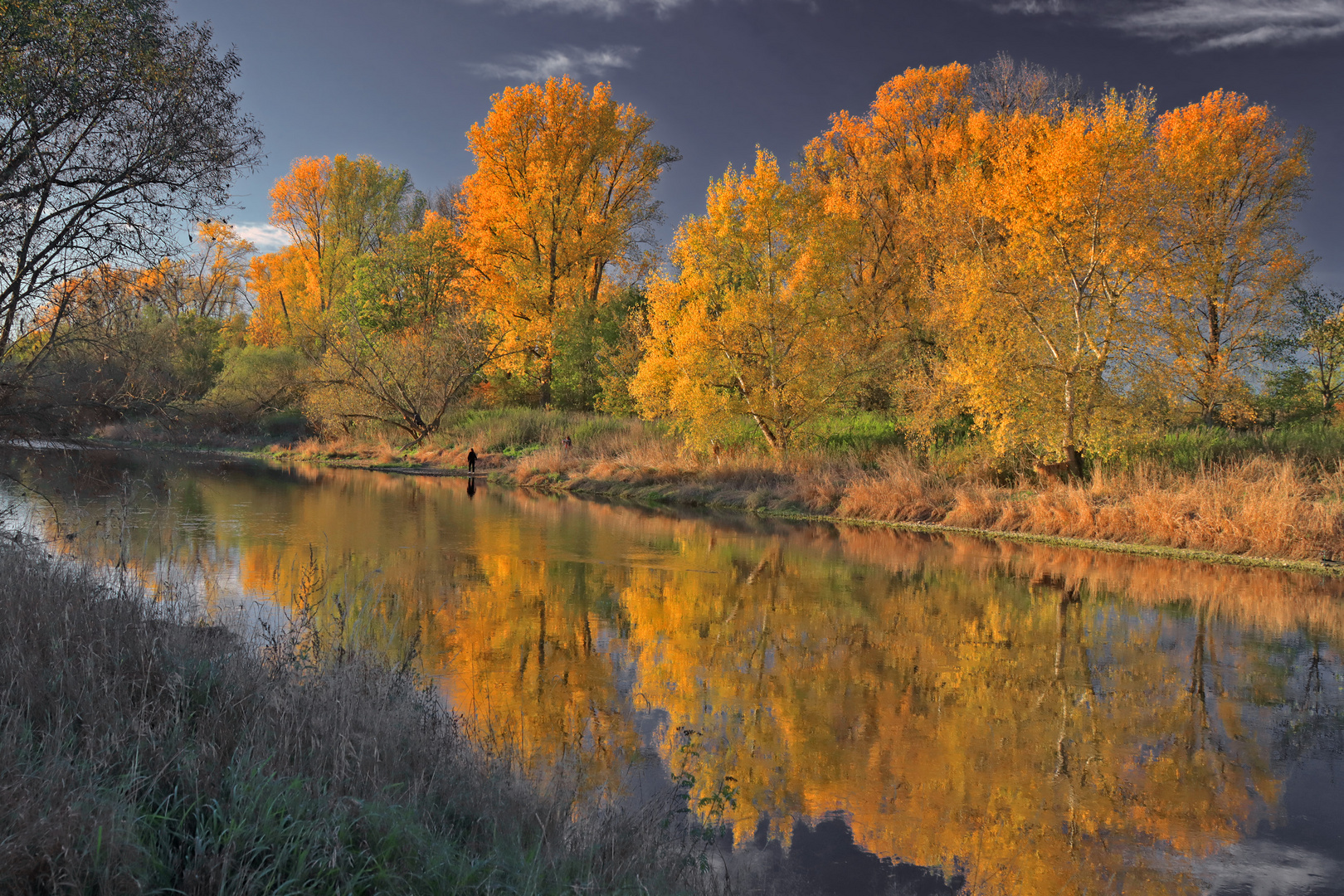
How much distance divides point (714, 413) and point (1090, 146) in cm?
1195

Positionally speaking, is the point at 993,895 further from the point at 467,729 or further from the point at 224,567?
the point at 224,567

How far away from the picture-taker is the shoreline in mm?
15688

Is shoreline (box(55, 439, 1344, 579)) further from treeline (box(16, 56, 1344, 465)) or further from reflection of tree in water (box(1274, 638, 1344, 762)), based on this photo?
reflection of tree in water (box(1274, 638, 1344, 762))

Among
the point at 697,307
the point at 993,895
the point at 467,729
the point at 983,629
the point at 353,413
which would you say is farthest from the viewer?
the point at 353,413

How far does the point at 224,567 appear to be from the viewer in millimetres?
12359

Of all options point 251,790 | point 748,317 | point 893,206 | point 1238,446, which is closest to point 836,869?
point 251,790

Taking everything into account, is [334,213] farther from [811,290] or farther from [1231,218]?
[1231,218]

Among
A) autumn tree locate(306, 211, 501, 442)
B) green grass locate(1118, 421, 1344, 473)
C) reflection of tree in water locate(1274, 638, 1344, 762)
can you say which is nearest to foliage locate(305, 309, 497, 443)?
autumn tree locate(306, 211, 501, 442)

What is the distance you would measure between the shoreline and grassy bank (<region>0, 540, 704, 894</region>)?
7352mm

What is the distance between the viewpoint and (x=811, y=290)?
1005 inches

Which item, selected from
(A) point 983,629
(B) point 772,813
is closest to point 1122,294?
(A) point 983,629

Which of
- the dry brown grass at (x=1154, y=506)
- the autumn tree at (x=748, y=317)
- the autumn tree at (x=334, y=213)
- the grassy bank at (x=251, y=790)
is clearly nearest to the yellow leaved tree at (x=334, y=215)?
the autumn tree at (x=334, y=213)

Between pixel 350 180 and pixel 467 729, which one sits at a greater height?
pixel 350 180

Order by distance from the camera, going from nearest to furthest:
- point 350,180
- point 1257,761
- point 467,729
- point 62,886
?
1. point 62,886
2. point 467,729
3. point 1257,761
4. point 350,180
